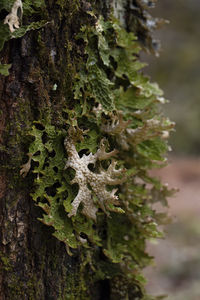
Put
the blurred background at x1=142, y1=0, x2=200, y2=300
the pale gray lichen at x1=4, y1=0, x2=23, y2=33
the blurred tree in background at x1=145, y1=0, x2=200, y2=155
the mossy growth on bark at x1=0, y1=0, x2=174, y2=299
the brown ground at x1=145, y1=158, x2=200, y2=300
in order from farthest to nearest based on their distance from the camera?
the blurred tree in background at x1=145, y1=0, x2=200, y2=155 < the blurred background at x1=142, y1=0, x2=200, y2=300 < the brown ground at x1=145, y1=158, x2=200, y2=300 < the mossy growth on bark at x1=0, y1=0, x2=174, y2=299 < the pale gray lichen at x1=4, y1=0, x2=23, y2=33

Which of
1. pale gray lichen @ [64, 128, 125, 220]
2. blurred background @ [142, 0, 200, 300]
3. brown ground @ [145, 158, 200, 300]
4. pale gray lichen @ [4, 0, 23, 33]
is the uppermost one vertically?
blurred background @ [142, 0, 200, 300]

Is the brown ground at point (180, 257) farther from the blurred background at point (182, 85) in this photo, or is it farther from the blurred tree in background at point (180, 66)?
the blurred tree in background at point (180, 66)

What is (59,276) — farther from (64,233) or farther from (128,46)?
(128,46)

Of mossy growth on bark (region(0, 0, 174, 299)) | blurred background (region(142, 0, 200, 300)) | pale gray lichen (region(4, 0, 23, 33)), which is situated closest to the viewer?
pale gray lichen (region(4, 0, 23, 33))

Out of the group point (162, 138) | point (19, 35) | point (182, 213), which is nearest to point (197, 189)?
point (182, 213)

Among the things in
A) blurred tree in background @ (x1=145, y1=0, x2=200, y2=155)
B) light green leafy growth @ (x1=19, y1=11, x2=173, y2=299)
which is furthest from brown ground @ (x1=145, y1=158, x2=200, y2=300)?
blurred tree in background @ (x1=145, y1=0, x2=200, y2=155)

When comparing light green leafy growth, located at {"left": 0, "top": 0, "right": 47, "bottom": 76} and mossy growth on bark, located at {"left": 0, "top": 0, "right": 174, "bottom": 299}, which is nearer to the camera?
light green leafy growth, located at {"left": 0, "top": 0, "right": 47, "bottom": 76}

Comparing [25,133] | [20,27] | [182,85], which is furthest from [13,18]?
[182,85]

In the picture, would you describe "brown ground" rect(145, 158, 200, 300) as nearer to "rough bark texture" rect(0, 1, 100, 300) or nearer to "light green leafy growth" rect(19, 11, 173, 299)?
"light green leafy growth" rect(19, 11, 173, 299)

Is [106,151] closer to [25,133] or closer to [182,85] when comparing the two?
[25,133]
